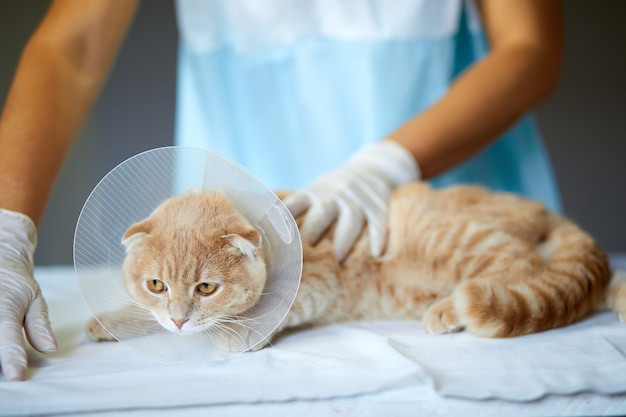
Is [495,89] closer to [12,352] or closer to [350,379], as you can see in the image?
[350,379]

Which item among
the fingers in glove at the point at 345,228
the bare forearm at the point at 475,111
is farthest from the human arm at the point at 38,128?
the bare forearm at the point at 475,111

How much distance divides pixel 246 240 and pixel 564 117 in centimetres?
280

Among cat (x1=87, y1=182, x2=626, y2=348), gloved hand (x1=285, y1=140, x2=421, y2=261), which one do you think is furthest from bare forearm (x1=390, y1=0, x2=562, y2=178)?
cat (x1=87, y1=182, x2=626, y2=348)

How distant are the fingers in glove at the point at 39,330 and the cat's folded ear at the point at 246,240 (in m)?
0.39

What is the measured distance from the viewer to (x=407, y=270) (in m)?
1.49

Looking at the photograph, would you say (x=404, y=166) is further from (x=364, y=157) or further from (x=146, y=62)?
(x=146, y=62)

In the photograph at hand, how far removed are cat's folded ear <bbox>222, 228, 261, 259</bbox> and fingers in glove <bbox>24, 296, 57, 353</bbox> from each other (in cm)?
39

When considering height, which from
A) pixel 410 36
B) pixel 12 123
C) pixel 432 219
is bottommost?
pixel 432 219

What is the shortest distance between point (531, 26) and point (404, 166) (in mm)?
790

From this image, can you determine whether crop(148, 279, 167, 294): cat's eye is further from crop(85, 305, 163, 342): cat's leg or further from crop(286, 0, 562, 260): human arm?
crop(286, 0, 562, 260): human arm

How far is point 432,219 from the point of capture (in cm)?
151

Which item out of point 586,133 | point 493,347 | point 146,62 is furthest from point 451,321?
point 586,133

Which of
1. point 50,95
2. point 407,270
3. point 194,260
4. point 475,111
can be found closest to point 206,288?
point 194,260

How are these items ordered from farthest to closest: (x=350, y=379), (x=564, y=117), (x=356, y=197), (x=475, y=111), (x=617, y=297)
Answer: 1. (x=564, y=117)
2. (x=475, y=111)
3. (x=356, y=197)
4. (x=617, y=297)
5. (x=350, y=379)
